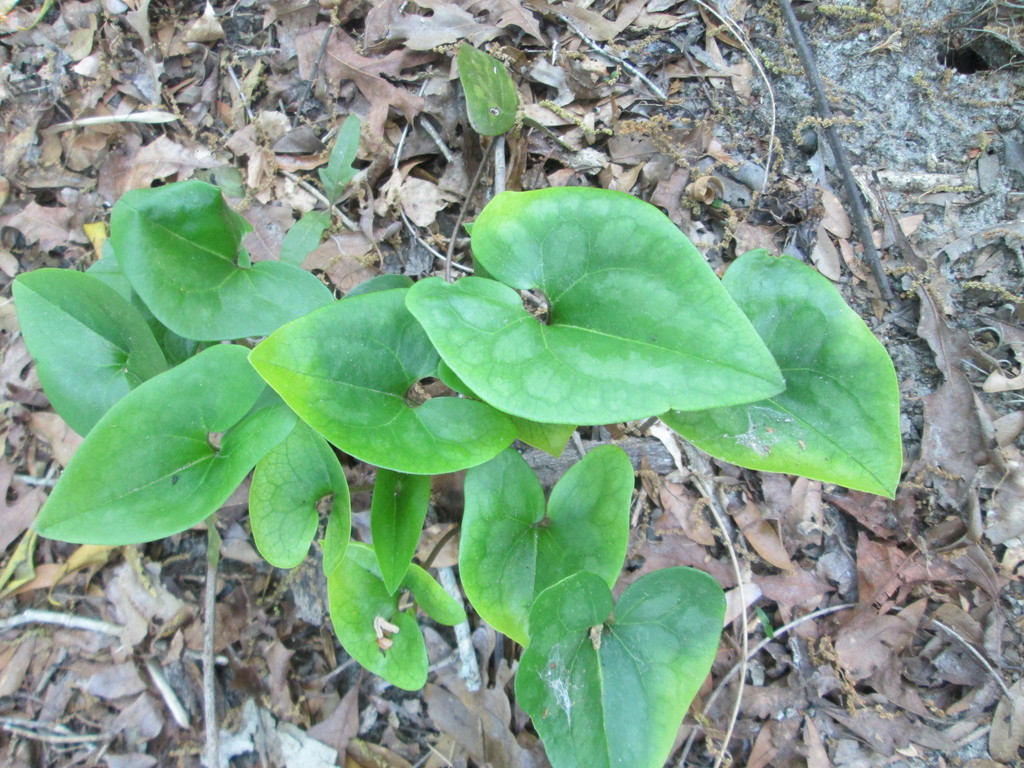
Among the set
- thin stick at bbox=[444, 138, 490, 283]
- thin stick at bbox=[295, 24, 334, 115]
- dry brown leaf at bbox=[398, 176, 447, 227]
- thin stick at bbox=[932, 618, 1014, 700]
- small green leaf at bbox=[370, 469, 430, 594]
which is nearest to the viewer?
small green leaf at bbox=[370, 469, 430, 594]

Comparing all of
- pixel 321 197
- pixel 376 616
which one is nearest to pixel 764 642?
pixel 376 616

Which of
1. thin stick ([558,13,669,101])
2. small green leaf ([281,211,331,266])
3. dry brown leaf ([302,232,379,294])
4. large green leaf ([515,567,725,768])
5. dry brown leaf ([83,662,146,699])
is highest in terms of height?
thin stick ([558,13,669,101])

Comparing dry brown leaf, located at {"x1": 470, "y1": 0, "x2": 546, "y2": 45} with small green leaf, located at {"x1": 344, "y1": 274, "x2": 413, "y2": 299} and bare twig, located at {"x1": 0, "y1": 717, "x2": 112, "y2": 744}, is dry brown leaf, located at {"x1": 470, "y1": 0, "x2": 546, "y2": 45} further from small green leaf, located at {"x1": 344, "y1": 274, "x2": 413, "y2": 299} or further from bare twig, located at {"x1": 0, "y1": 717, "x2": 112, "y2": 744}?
bare twig, located at {"x1": 0, "y1": 717, "x2": 112, "y2": 744}

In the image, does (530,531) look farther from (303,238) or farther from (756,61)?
(756,61)

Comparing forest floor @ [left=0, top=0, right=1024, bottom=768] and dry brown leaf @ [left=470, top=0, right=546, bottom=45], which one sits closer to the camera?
forest floor @ [left=0, top=0, right=1024, bottom=768]

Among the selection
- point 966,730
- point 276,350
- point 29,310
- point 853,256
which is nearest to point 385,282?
point 276,350

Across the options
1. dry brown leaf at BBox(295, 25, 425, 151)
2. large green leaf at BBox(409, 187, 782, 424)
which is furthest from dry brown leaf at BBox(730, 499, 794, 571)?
dry brown leaf at BBox(295, 25, 425, 151)
